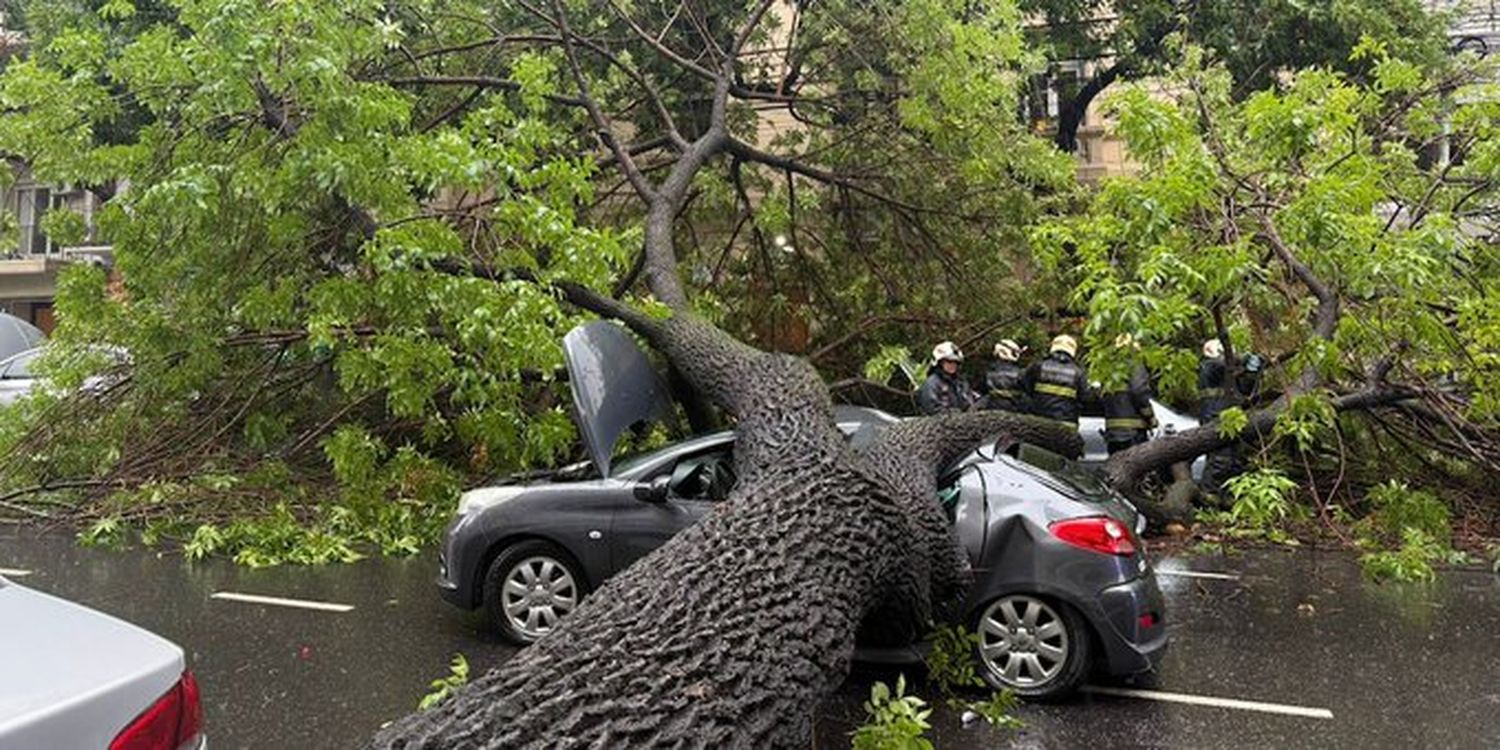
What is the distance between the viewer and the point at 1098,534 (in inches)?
179

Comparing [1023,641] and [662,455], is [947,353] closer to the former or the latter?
[662,455]

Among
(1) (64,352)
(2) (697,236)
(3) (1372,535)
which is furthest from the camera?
(2) (697,236)

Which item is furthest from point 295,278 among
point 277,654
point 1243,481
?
point 1243,481

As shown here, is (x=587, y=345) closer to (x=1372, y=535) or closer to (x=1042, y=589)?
(x=1042, y=589)

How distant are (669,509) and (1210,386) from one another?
6.30m

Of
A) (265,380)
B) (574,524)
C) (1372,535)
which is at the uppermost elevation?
(265,380)

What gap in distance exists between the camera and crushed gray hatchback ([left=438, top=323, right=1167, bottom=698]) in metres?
4.53

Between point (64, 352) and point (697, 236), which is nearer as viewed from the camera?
point (64, 352)

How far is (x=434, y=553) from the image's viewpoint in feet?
25.9

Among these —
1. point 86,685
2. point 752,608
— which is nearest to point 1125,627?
point 752,608

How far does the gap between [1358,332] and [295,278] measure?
7.78 m

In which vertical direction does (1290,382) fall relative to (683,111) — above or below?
below

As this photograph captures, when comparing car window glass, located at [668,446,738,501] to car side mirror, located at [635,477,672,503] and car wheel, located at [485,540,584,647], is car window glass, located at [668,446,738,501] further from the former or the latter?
car wheel, located at [485,540,584,647]

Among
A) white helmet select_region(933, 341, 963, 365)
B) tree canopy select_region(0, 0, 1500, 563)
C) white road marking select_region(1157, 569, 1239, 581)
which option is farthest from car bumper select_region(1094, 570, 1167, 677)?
white helmet select_region(933, 341, 963, 365)
